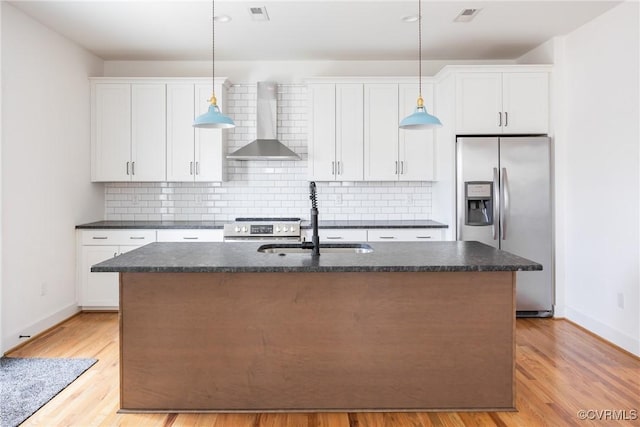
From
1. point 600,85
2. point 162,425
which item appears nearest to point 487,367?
point 162,425

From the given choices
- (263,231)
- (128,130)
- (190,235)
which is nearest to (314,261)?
(263,231)

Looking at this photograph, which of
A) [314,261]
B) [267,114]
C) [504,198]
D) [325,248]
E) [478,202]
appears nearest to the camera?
[314,261]

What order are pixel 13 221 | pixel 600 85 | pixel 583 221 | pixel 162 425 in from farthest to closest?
pixel 583 221 → pixel 600 85 → pixel 13 221 → pixel 162 425

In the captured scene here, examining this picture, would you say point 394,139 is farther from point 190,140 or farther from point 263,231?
point 190,140

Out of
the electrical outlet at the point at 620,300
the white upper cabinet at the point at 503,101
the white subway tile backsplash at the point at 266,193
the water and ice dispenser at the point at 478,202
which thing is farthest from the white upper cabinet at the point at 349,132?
the electrical outlet at the point at 620,300

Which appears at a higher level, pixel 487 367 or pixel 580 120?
pixel 580 120

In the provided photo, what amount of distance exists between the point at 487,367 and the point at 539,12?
3.12 metres

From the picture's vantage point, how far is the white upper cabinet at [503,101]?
15.8 feet

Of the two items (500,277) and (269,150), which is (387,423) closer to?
(500,277)

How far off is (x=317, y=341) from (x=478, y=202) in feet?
9.10

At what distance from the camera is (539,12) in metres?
4.07

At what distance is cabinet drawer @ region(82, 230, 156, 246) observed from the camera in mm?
4906

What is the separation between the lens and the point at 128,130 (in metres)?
5.22

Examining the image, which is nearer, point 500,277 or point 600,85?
point 500,277
